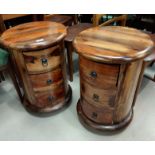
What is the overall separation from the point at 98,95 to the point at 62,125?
545 mm

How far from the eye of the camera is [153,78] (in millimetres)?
1787

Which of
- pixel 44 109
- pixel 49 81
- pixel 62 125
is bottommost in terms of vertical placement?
pixel 62 125

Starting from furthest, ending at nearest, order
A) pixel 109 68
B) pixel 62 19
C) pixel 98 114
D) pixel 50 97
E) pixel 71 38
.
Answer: pixel 62 19 → pixel 71 38 → pixel 50 97 → pixel 98 114 → pixel 109 68

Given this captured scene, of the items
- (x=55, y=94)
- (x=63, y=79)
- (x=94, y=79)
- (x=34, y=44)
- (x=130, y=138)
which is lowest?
(x=130, y=138)

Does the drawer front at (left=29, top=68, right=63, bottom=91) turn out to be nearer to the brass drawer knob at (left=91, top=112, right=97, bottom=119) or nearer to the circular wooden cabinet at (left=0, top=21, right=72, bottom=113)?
the circular wooden cabinet at (left=0, top=21, right=72, bottom=113)

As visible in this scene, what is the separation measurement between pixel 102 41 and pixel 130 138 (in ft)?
2.73

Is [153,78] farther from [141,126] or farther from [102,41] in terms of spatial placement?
[102,41]

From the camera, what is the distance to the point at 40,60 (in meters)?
1.11

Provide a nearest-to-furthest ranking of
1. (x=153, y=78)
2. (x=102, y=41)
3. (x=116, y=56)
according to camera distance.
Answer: (x=116, y=56) < (x=102, y=41) < (x=153, y=78)

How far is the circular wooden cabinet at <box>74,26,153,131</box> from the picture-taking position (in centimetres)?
84

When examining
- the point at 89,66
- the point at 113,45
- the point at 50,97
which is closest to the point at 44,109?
the point at 50,97

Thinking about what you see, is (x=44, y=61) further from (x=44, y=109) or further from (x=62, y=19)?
(x=62, y=19)

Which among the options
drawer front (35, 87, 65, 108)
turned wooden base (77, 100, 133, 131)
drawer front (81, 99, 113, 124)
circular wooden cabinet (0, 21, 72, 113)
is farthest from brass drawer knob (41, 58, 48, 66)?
turned wooden base (77, 100, 133, 131)
